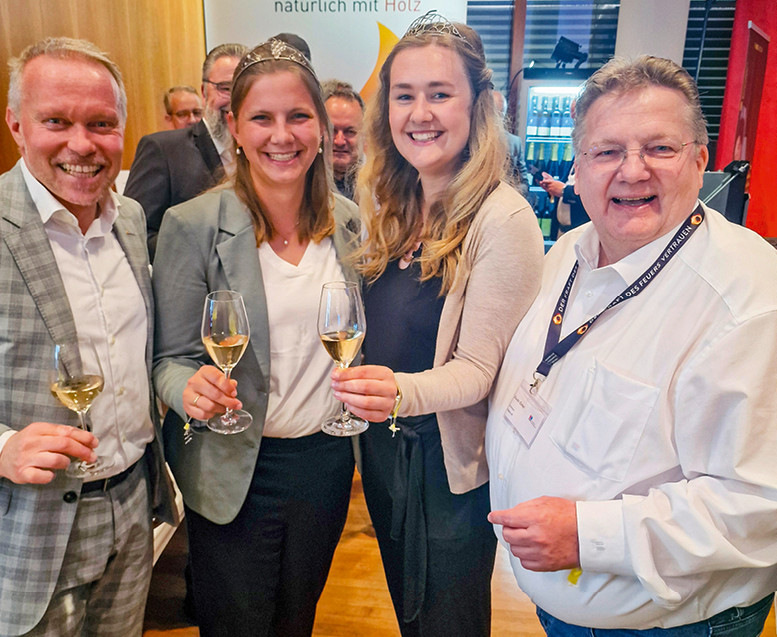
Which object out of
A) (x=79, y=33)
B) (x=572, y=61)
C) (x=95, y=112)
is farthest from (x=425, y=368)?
(x=572, y=61)

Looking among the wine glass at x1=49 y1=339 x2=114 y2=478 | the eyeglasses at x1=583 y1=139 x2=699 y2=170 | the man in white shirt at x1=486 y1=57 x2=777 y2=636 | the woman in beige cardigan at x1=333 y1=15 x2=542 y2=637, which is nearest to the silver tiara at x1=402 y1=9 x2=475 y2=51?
the woman in beige cardigan at x1=333 y1=15 x2=542 y2=637

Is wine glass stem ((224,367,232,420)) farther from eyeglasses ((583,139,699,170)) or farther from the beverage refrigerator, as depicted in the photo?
the beverage refrigerator

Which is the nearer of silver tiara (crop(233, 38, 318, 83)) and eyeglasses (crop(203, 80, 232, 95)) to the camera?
silver tiara (crop(233, 38, 318, 83))

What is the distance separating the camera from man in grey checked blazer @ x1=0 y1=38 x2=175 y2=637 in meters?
1.28

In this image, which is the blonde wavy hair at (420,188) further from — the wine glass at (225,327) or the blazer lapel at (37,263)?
the blazer lapel at (37,263)

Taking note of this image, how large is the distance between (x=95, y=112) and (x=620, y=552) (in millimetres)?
1484

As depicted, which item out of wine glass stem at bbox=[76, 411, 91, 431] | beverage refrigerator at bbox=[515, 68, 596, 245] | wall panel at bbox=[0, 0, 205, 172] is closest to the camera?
wine glass stem at bbox=[76, 411, 91, 431]

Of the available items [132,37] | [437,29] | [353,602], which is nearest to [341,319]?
[437,29]

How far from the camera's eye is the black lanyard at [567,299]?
1.17 meters

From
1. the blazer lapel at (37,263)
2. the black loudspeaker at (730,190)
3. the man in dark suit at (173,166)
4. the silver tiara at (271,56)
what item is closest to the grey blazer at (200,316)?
the blazer lapel at (37,263)

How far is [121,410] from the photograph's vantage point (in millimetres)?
1469

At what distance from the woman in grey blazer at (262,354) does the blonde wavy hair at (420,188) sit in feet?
0.45

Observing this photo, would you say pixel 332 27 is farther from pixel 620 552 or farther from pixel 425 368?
pixel 620 552

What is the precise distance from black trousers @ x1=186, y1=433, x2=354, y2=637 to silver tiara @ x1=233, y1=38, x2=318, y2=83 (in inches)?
40.8
